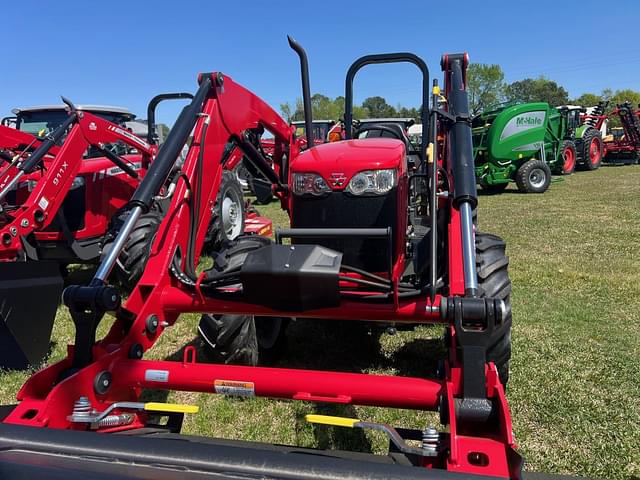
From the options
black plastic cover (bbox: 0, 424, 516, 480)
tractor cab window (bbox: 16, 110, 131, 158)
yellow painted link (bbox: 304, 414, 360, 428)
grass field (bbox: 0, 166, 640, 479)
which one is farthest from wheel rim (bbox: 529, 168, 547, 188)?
black plastic cover (bbox: 0, 424, 516, 480)

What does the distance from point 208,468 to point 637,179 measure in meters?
16.4

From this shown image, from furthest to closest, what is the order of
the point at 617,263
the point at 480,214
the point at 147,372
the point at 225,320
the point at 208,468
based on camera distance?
1. the point at 480,214
2. the point at 617,263
3. the point at 225,320
4. the point at 147,372
5. the point at 208,468

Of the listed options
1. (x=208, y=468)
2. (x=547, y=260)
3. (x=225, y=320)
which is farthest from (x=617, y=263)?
(x=208, y=468)

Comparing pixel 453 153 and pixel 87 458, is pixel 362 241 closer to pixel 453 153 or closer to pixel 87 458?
pixel 453 153

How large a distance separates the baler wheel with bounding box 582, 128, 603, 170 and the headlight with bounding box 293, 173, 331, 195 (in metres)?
18.0

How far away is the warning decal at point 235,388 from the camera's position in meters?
2.17

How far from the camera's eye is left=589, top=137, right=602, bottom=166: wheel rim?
Answer: 18.6 m

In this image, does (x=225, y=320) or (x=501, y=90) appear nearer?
(x=225, y=320)

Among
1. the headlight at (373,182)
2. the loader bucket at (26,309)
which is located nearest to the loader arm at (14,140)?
the loader bucket at (26,309)

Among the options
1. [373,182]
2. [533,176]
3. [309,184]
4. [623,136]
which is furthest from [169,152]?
[623,136]

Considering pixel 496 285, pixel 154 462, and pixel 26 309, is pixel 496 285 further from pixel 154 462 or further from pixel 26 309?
pixel 26 309

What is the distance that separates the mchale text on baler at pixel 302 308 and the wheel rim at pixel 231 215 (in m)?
2.93

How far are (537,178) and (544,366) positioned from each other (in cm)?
1077

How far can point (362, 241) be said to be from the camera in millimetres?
3164
